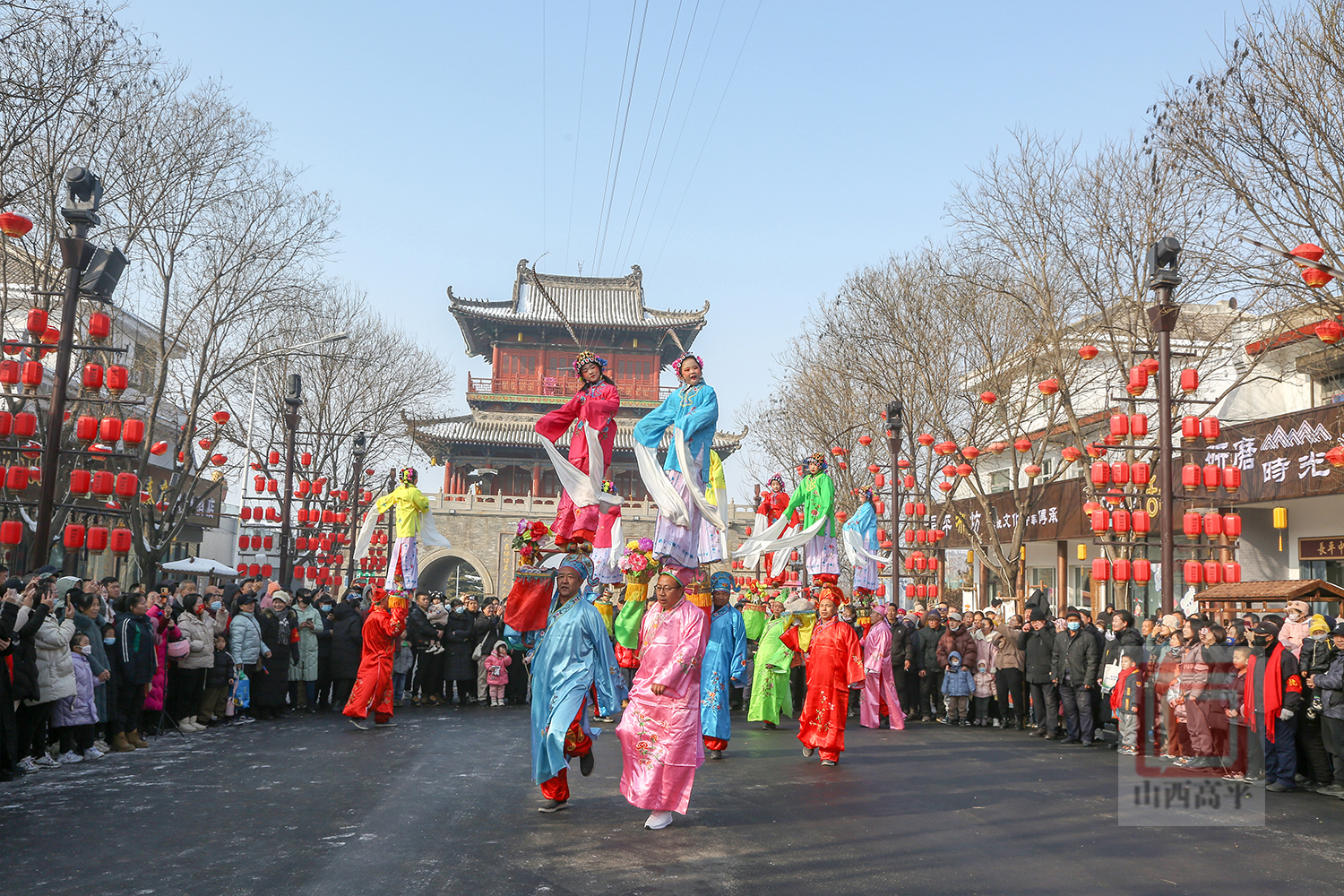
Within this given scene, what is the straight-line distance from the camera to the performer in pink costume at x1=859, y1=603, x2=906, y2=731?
13.0 metres

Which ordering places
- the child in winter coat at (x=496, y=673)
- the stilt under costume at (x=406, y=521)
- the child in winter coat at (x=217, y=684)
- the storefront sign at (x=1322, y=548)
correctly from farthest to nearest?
the storefront sign at (x=1322, y=548) < the child in winter coat at (x=496, y=673) < the stilt under costume at (x=406, y=521) < the child in winter coat at (x=217, y=684)

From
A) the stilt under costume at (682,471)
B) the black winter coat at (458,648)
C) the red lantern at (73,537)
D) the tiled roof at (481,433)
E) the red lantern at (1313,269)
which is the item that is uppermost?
the tiled roof at (481,433)

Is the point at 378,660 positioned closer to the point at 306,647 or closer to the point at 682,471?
the point at 306,647

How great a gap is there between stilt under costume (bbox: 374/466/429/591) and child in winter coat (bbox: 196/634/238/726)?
2016 millimetres

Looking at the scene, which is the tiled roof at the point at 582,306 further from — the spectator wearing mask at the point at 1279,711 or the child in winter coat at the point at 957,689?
the spectator wearing mask at the point at 1279,711

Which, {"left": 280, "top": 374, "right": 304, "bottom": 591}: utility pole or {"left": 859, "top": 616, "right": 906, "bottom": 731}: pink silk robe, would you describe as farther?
{"left": 280, "top": 374, "right": 304, "bottom": 591}: utility pole

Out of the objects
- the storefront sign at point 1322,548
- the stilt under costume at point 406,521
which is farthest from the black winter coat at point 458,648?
the storefront sign at point 1322,548

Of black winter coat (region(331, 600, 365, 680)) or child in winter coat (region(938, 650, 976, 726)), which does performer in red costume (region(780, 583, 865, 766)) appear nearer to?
child in winter coat (region(938, 650, 976, 726))

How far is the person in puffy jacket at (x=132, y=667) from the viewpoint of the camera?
9180mm

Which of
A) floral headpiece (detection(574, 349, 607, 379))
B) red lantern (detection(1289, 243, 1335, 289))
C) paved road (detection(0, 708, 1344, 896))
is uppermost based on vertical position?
red lantern (detection(1289, 243, 1335, 289))

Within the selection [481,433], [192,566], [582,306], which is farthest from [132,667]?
[582,306]

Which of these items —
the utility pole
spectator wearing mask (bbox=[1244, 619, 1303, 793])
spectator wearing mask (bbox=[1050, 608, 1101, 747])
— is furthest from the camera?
the utility pole

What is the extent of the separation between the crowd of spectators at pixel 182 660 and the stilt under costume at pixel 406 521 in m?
1.22

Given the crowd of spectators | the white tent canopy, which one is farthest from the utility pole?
the white tent canopy
